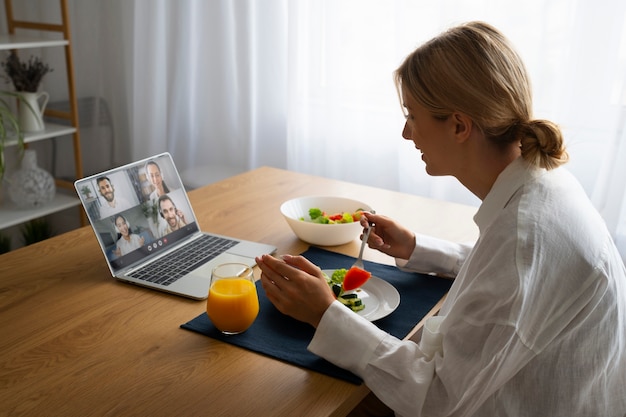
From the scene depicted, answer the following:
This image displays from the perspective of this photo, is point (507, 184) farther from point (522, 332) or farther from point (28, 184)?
point (28, 184)

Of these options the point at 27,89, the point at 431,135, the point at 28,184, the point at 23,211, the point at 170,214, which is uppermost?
the point at 431,135

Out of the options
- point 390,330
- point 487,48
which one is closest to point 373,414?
point 390,330

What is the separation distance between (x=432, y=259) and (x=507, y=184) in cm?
41

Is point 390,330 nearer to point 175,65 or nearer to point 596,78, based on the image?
point 596,78

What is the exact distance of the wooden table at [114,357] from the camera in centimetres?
106

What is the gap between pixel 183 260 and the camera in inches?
61.5

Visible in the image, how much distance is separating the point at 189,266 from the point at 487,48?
31.4 inches

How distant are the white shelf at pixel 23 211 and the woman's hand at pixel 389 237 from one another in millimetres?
1952

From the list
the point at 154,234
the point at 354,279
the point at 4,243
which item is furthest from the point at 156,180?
the point at 4,243

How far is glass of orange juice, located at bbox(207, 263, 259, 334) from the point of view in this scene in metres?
1.23

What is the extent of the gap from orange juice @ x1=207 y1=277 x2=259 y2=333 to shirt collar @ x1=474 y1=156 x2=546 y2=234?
456 millimetres

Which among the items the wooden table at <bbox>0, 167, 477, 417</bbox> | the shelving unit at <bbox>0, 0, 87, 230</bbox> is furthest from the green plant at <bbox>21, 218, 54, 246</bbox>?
the wooden table at <bbox>0, 167, 477, 417</bbox>

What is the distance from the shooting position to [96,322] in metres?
1.29

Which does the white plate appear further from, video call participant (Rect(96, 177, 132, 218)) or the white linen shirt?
video call participant (Rect(96, 177, 132, 218))
